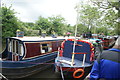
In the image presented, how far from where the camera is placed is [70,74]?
15.7ft

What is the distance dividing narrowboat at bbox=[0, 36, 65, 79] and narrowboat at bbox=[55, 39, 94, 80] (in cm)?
118

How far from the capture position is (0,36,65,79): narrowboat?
4.67 m

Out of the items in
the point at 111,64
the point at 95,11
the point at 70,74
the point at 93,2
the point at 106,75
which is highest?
the point at 93,2

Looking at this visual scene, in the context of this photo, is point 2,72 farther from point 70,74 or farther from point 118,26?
point 118,26

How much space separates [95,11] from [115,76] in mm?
8487

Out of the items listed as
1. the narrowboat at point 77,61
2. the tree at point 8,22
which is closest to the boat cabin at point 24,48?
the narrowboat at point 77,61

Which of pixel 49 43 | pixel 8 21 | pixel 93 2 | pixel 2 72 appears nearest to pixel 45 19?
pixel 8 21

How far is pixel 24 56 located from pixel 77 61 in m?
2.91

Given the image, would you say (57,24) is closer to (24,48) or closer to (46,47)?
(46,47)

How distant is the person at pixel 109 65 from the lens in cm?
172

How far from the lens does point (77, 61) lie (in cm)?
561

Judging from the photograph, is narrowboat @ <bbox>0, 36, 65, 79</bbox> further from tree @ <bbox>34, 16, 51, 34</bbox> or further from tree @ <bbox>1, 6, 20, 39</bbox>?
tree @ <bbox>34, 16, 51, 34</bbox>

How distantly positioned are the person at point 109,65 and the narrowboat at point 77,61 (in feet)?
8.02

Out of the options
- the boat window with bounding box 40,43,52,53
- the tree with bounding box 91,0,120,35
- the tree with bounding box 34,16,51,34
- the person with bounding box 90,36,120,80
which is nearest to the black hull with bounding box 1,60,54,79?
the boat window with bounding box 40,43,52,53
